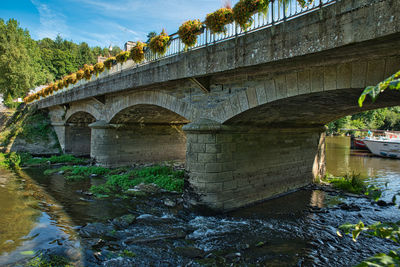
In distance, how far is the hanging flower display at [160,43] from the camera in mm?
8359

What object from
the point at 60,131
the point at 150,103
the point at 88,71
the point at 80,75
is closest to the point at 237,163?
the point at 150,103

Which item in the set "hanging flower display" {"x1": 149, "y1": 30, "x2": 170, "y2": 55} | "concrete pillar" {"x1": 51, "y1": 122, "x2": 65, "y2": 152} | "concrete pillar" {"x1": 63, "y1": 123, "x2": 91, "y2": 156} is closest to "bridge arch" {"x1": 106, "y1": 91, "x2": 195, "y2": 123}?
"hanging flower display" {"x1": 149, "y1": 30, "x2": 170, "y2": 55}

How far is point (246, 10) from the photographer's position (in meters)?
5.73

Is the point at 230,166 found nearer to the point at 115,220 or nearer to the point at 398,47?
the point at 115,220

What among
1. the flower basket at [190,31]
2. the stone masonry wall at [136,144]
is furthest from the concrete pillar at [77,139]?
the flower basket at [190,31]

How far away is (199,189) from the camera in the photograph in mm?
6934

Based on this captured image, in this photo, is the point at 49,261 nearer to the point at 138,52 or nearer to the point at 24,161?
the point at 138,52

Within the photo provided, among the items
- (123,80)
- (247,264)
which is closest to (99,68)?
(123,80)

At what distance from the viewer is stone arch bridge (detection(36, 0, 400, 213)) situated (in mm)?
4243

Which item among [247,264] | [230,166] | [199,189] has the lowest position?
[247,264]

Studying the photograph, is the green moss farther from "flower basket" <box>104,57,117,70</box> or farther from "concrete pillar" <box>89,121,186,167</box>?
"flower basket" <box>104,57,117,70</box>

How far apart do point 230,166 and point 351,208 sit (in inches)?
166

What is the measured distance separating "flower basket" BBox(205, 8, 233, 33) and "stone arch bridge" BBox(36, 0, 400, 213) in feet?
1.63

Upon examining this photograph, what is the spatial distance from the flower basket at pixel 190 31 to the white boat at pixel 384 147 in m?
20.2
